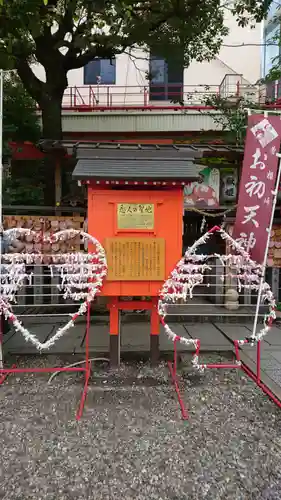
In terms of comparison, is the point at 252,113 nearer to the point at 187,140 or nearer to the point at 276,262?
the point at 276,262

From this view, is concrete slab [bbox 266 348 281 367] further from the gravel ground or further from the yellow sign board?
the yellow sign board

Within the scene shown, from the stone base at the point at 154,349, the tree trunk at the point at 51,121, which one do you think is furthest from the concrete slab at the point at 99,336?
the tree trunk at the point at 51,121

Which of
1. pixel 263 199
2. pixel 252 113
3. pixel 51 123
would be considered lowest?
pixel 263 199

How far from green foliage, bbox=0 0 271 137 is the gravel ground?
6396 millimetres

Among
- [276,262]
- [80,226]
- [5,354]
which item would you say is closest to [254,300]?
[276,262]

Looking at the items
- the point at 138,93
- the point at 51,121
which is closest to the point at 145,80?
the point at 138,93

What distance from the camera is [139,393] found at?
17.1 feet

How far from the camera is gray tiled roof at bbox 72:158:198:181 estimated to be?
213 inches

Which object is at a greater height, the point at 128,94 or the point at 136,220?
the point at 128,94

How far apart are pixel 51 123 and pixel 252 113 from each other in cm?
626

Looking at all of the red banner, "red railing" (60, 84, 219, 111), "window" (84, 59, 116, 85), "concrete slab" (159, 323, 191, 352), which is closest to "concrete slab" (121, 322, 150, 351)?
"concrete slab" (159, 323, 191, 352)

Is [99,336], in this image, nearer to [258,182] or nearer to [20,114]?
[258,182]

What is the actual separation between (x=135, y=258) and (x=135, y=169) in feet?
4.09

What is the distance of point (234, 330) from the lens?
8398mm
